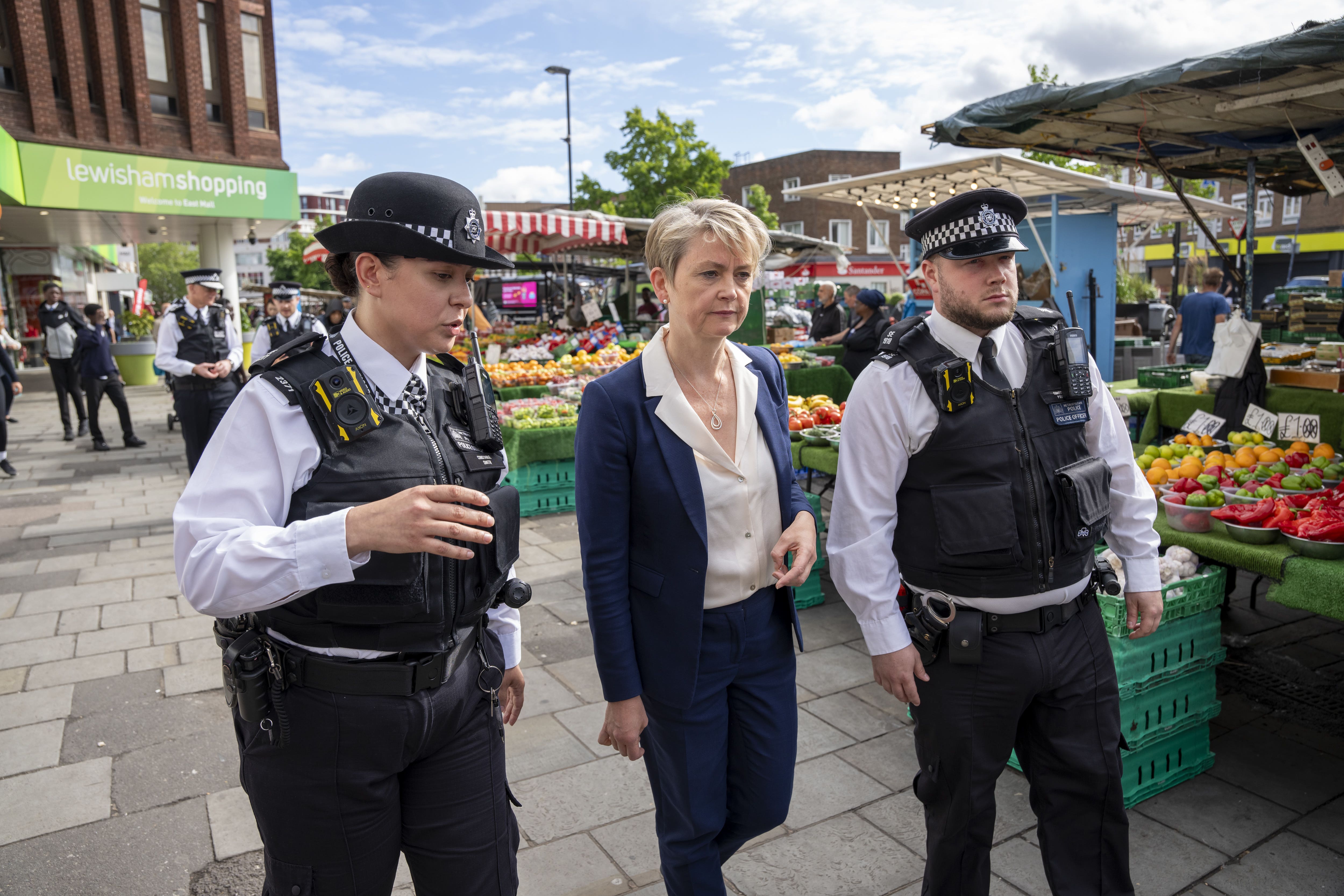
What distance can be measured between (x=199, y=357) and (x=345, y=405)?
22.0ft

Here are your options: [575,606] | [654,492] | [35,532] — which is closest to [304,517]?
[654,492]

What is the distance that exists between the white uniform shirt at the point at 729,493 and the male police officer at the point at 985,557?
9.7 inches

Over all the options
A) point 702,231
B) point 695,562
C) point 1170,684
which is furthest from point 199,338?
point 1170,684

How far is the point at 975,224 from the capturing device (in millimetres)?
2182

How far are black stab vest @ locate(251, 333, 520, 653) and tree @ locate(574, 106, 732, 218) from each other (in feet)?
81.4

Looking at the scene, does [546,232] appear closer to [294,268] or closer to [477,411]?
[477,411]

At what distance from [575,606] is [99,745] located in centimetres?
254

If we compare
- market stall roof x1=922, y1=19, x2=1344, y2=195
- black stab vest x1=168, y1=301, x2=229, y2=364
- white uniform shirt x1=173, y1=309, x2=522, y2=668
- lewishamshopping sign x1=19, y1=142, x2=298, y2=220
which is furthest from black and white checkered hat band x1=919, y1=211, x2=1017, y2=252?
lewishamshopping sign x1=19, y1=142, x2=298, y2=220

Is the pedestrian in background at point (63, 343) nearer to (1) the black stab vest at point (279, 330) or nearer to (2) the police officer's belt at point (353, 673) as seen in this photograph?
(1) the black stab vest at point (279, 330)

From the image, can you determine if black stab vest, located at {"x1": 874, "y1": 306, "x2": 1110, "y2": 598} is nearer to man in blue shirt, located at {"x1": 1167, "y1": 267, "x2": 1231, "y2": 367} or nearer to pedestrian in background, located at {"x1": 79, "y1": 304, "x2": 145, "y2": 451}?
man in blue shirt, located at {"x1": 1167, "y1": 267, "x2": 1231, "y2": 367}

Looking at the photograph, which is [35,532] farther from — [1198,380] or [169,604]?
[1198,380]

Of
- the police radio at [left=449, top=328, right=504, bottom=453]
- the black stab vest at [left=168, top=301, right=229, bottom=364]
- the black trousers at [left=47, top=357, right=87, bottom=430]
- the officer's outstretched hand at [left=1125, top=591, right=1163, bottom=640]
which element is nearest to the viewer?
the police radio at [left=449, top=328, right=504, bottom=453]

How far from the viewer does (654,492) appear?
2.04 m

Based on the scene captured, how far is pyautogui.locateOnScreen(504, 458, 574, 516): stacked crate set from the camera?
750cm
